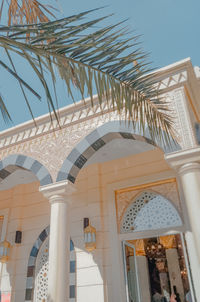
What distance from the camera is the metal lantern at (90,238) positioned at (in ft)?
16.9

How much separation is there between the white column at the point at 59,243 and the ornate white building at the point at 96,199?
0.01 m

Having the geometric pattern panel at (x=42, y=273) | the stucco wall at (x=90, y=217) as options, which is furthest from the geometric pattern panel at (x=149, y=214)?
the geometric pattern panel at (x=42, y=273)

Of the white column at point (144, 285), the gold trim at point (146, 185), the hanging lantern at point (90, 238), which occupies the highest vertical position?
the gold trim at point (146, 185)

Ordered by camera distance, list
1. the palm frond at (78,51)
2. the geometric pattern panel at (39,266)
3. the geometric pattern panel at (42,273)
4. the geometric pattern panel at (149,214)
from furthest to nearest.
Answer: the geometric pattern panel at (39,266), the geometric pattern panel at (42,273), the geometric pattern panel at (149,214), the palm frond at (78,51)

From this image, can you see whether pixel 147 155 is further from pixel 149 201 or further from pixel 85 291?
pixel 85 291

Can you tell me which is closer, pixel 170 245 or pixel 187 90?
pixel 187 90

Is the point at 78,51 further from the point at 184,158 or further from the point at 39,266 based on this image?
the point at 39,266

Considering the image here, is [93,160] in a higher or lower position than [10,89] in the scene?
higher

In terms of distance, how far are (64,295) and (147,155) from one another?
9.80ft

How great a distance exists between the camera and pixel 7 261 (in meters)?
6.10

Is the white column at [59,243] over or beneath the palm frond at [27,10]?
beneath

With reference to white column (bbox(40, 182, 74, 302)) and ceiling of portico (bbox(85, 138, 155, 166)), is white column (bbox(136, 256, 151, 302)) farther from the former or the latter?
white column (bbox(40, 182, 74, 302))

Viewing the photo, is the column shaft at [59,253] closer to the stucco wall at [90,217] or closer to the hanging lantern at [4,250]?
the stucco wall at [90,217]

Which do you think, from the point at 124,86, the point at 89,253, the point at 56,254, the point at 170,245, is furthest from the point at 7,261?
the point at 124,86
